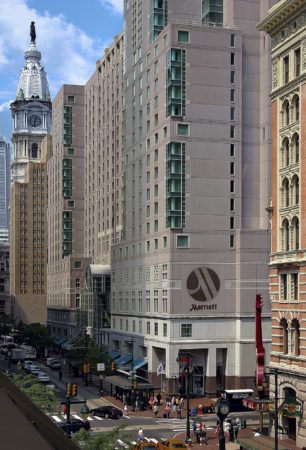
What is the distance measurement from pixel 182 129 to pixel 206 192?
7876 mm

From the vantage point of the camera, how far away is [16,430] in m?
4.89

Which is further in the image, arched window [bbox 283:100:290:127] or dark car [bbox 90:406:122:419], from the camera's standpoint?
dark car [bbox 90:406:122:419]

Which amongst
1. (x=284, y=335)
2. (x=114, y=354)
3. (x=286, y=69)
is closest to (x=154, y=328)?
(x=114, y=354)

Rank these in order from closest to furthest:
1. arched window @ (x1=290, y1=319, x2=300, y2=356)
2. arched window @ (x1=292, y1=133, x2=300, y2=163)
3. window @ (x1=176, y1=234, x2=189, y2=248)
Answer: arched window @ (x1=290, y1=319, x2=300, y2=356) → arched window @ (x1=292, y1=133, x2=300, y2=163) → window @ (x1=176, y1=234, x2=189, y2=248)

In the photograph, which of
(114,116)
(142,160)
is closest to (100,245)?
(114,116)

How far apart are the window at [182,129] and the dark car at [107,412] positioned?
3363 cm

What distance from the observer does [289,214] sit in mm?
56875

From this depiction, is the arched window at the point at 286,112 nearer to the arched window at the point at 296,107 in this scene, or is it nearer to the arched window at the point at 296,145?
the arched window at the point at 296,107

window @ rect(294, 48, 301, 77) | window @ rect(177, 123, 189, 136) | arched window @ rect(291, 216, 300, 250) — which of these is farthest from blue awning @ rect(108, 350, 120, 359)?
window @ rect(294, 48, 301, 77)

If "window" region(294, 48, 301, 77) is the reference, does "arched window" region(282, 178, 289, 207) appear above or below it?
below

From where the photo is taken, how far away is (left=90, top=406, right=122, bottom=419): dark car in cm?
6862

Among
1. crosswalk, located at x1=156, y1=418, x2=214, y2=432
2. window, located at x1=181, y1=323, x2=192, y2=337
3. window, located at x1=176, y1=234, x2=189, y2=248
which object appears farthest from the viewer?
window, located at x1=176, y1=234, x2=189, y2=248

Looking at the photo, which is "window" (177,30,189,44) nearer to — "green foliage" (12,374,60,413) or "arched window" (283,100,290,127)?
"arched window" (283,100,290,127)

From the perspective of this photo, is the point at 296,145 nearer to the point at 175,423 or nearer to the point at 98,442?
the point at 175,423
